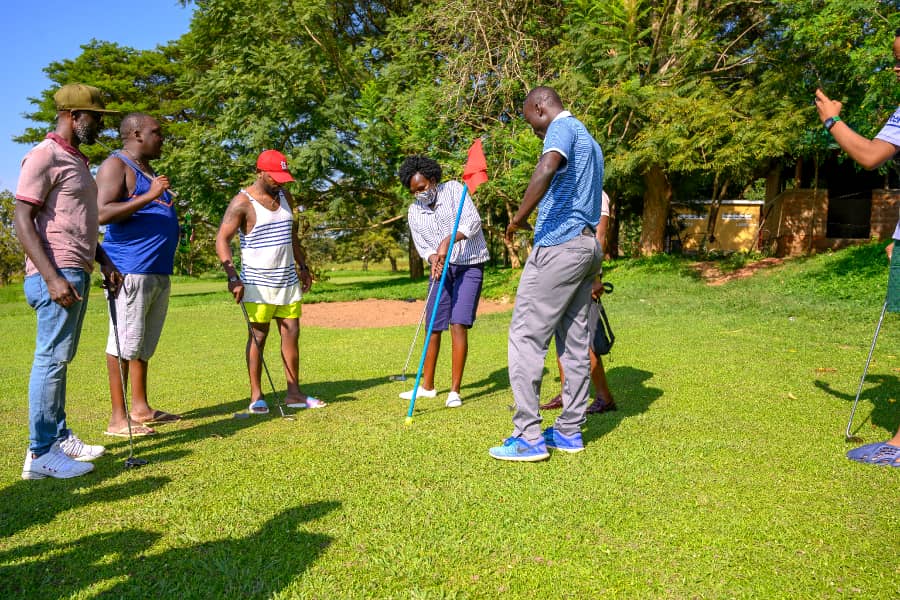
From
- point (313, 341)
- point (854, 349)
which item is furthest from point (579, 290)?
point (313, 341)

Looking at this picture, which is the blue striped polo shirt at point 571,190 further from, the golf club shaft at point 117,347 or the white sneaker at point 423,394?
the golf club shaft at point 117,347

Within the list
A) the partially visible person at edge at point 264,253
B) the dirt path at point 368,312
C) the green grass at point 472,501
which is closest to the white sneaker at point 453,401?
the green grass at point 472,501

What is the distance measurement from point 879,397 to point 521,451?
3.34 meters

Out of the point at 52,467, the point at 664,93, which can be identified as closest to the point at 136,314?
the point at 52,467

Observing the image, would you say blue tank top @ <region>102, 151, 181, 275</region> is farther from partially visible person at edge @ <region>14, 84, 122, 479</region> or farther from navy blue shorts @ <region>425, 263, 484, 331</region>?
navy blue shorts @ <region>425, 263, 484, 331</region>

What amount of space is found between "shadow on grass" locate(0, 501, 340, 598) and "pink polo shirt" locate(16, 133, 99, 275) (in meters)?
1.69

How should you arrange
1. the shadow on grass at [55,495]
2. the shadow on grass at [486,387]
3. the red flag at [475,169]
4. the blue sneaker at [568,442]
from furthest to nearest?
the shadow on grass at [486,387] < the red flag at [475,169] < the blue sneaker at [568,442] < the shadow on grass at [55,495]

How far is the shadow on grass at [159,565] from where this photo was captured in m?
2.52

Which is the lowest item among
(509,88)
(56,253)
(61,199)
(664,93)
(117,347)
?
(117,347)

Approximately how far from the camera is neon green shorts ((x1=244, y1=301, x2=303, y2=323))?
5.55m

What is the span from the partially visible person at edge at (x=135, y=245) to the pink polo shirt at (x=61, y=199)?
75cm

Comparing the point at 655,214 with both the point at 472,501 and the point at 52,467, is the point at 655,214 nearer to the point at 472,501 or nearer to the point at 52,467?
the point at 472,501

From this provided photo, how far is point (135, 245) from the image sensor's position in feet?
16.2

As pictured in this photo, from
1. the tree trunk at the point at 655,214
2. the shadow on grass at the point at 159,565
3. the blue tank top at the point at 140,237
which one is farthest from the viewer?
the tree trunk at the point at 655,214
